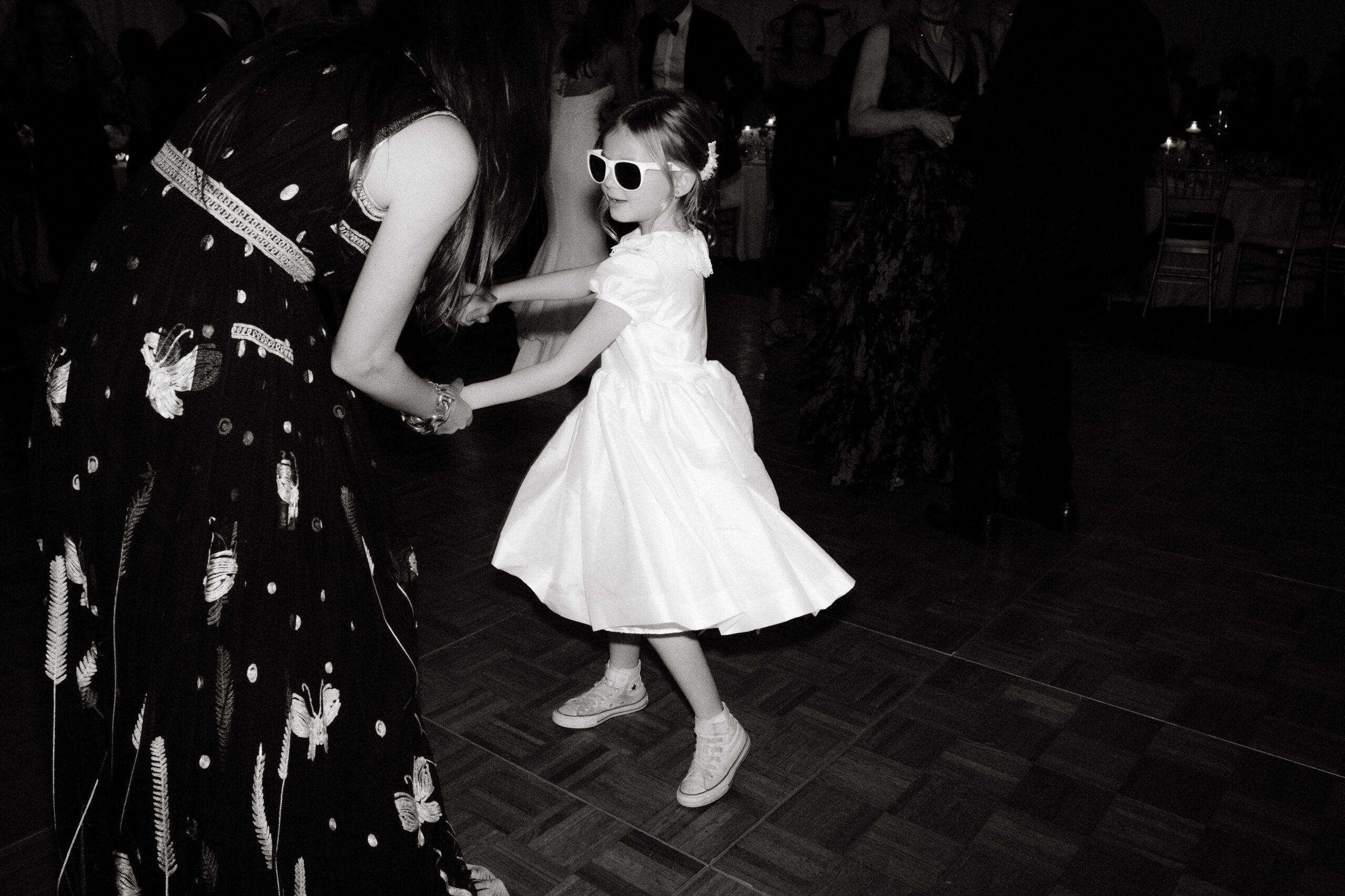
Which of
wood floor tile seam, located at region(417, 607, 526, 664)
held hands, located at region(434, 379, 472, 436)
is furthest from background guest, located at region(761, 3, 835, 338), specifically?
held hands, located at region(434, 379, 472, 436)

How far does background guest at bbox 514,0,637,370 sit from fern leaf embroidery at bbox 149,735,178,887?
2.79 m

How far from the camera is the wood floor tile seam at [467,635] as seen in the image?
8.30 ft

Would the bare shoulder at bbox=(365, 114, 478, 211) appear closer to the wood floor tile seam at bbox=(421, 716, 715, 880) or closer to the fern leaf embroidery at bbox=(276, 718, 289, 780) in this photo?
the fern leaf embroidery at bbox=(276, 718, 289, 780)

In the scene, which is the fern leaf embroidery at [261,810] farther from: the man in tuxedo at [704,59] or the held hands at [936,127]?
the man in tuxedo at [704,59]

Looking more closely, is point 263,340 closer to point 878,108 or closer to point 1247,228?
point 878,108

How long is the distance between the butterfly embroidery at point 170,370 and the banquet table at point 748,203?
6.95 m

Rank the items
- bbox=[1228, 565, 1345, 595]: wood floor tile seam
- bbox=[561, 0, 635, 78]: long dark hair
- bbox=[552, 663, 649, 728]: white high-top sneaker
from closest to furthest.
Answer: bbox=[552, 663, 649, 728]: white high-top sneaker < bbox=[1228, 565, 1345, 595]: wood floor tile seam < bbox=[561, 0, 635, 78]: long dark hair

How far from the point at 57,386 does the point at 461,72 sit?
614 mm

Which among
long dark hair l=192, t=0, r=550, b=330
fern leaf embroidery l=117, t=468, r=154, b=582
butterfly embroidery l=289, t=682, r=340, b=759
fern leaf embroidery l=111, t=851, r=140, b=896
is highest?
long dark hair l=192, t=0, r=550, b=330

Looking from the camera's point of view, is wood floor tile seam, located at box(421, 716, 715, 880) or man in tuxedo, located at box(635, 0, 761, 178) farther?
man in tuxedo, located at box(635, 0, 761, 178)

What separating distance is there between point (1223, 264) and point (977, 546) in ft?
15.6

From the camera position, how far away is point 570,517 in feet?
6.45

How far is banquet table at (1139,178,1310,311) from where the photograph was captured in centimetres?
655

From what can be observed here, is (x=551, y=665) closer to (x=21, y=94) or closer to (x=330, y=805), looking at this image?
(x=330, y=805)
